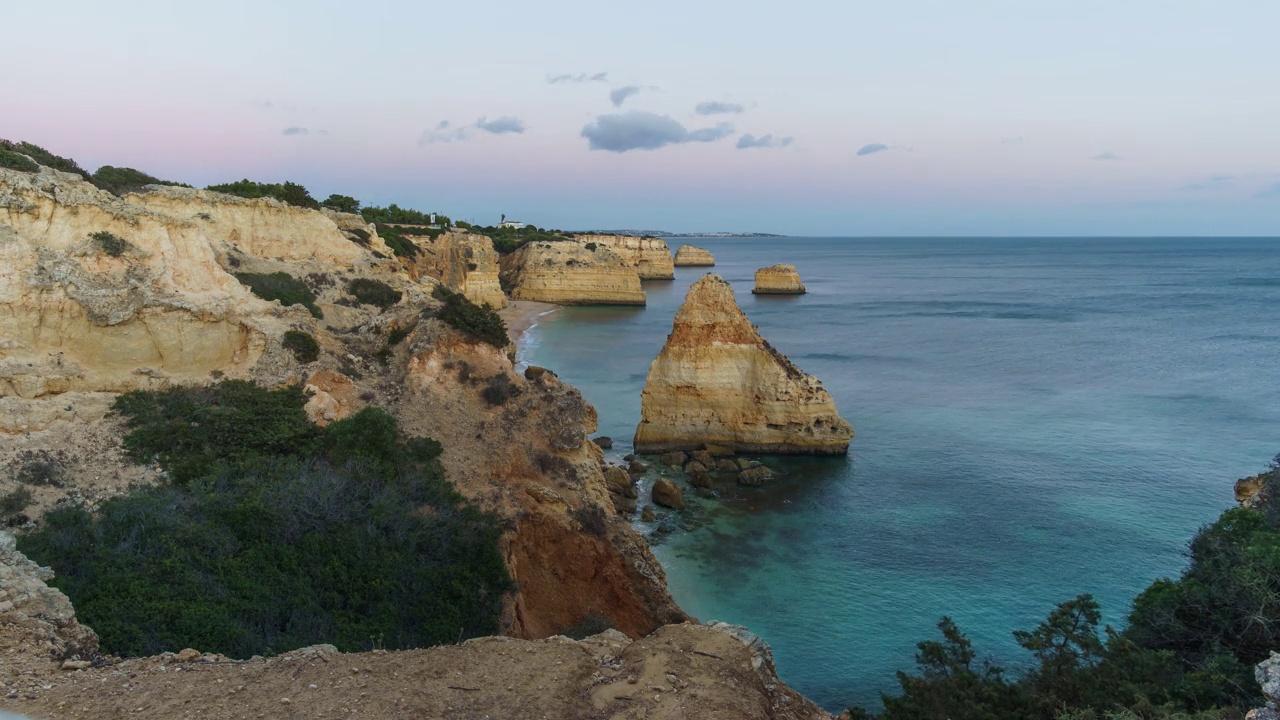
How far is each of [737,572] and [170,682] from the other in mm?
15495

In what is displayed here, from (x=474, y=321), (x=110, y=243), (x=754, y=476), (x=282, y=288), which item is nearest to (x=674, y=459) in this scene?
(x=754, y=476)

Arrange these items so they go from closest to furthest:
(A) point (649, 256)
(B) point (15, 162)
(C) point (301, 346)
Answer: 1. (B) point (15, 162)
2. (C) point (301, 346)
3. (A) point (649, 256)

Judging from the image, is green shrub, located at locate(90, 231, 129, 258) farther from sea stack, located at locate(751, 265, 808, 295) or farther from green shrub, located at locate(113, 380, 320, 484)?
sea stack, located at locate(751, 265, 808, 295)

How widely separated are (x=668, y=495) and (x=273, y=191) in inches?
972

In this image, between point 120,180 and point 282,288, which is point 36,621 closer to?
point 282,288

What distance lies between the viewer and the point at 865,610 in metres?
18.4

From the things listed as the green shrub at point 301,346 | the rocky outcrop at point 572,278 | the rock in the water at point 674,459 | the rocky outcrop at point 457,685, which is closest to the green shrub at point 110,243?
the green shrub at point 301,346

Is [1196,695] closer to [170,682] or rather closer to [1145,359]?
[170,682]

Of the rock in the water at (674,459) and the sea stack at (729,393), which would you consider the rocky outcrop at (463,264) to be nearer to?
the sea stack at (729,393)

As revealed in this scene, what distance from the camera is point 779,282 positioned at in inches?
3991

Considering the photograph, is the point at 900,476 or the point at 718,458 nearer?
the point at 900,476

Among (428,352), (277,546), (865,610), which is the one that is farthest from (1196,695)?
(428,352)

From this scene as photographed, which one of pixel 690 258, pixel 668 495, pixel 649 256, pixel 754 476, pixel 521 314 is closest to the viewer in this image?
pixel 668 495

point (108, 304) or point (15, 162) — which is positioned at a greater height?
point (15, 162)
